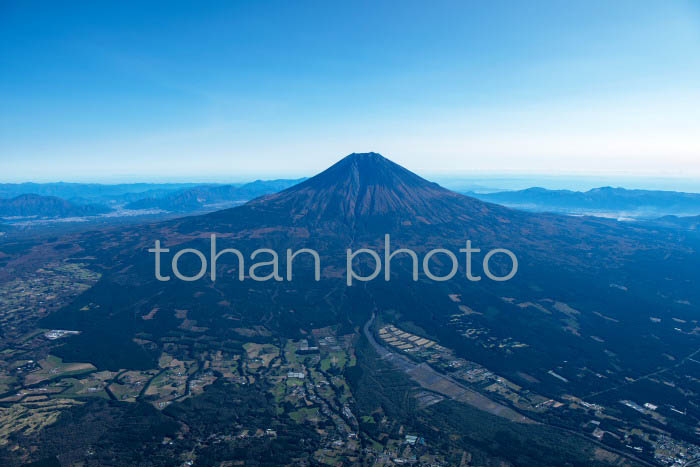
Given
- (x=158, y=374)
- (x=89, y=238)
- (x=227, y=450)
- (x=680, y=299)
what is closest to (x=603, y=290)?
(x=680, y=299)

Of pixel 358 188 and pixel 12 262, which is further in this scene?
pixel 358 188

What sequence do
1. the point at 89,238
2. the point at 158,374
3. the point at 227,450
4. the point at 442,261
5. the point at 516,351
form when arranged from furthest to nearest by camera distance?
1. the point at 89,238
2. the point at 442,261
3. the point at 516,351
4. the point at 158,374
5. the point at 227,450

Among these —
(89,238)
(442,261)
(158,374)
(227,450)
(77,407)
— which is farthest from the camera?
(89,238)

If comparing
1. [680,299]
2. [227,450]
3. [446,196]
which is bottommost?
[227,450]

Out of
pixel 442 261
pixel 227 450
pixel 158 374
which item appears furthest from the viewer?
pixel 442 261

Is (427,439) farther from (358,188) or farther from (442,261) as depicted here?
(358,188)

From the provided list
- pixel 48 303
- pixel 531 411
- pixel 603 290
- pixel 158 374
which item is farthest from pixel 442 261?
pixel 48 303

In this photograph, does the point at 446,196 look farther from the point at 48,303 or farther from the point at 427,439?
the point at 48,303

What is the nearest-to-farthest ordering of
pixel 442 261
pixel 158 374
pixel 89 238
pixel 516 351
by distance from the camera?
pixel 158 374, pixel 516 351, pixel 442 261, pixel 89 238

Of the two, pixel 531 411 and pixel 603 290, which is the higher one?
pixel 603 290
